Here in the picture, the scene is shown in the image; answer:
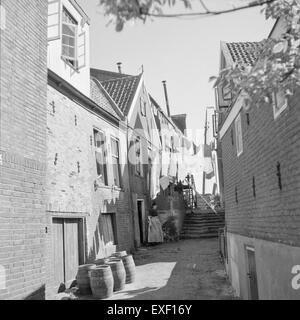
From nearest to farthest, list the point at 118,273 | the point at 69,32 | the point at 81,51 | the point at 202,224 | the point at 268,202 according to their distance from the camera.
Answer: the point at 268,202
the point at 118,273
the point at 69,32
the point at 81,51
the point at 202,224

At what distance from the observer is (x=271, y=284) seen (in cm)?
595

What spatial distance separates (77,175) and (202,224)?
13.5 m

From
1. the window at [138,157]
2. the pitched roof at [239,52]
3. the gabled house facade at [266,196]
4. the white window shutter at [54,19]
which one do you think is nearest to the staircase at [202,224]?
the window at [138,157]

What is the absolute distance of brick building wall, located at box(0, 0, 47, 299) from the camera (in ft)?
18.6

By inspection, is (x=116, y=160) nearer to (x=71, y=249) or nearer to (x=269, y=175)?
(x=71, y=249)

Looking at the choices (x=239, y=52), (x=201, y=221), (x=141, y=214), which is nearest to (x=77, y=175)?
(x=239, y=52)

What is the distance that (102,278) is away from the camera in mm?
9055

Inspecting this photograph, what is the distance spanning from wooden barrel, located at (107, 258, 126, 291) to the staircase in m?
11.7

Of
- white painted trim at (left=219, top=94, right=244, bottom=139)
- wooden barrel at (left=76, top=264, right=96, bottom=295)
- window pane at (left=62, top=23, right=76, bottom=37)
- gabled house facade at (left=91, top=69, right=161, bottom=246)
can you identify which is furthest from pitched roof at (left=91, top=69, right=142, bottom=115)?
wooden barrel at (left=76, top=264, right=96, bottom=295)

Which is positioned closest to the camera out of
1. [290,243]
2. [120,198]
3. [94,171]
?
[290,243]

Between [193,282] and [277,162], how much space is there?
21.0 feet

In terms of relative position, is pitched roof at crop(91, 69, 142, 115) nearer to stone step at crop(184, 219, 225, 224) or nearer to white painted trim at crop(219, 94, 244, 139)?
white painted trim at crop(219, 94, 244, 139)

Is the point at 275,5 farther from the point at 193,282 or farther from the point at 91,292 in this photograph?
the point at 193,282
